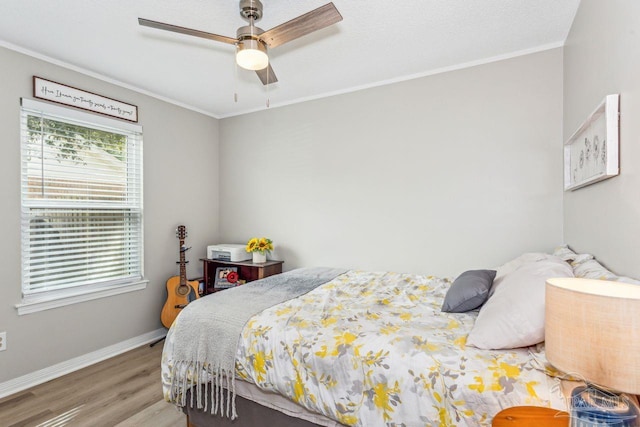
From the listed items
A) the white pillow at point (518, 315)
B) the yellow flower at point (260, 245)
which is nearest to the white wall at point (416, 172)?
the yellow flower at point (260, 245)

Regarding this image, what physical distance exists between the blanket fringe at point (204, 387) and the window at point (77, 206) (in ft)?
5.27

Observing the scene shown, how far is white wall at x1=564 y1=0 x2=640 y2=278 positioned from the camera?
1248 millimetres

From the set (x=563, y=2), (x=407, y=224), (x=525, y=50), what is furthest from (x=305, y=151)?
(x=563, y=2)

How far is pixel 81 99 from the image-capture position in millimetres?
2840

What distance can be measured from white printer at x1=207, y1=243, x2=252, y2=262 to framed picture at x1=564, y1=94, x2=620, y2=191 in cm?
297

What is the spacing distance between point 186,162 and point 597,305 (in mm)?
3807

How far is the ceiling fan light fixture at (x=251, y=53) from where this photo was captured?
5.90 ft

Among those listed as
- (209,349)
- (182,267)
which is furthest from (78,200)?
(209,349)

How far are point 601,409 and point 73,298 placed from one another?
135 inches

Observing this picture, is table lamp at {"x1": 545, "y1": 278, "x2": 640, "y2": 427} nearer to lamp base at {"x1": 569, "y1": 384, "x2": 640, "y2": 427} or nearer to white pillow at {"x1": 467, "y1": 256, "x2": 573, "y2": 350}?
lamp base at {"x1": 569, "y1": 384, "x2": 640, "y2": 427}

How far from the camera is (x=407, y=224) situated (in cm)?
300

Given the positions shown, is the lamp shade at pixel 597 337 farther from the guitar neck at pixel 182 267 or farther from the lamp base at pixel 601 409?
the guitar neck at pixel 182 267

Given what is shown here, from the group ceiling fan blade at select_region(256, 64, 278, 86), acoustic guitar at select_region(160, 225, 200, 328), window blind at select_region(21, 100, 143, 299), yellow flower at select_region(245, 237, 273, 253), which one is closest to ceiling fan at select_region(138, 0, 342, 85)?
ceiling fan blade at select_region(256, 64, 278, 86)

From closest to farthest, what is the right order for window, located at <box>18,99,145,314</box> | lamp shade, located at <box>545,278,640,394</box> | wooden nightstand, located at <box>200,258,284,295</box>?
lamp shade, located at <box>545,278,640,394</box> → window, located at <box>18,99,145,314</box> → wooden nightstand, located at <box>200,258,284,295</box>
